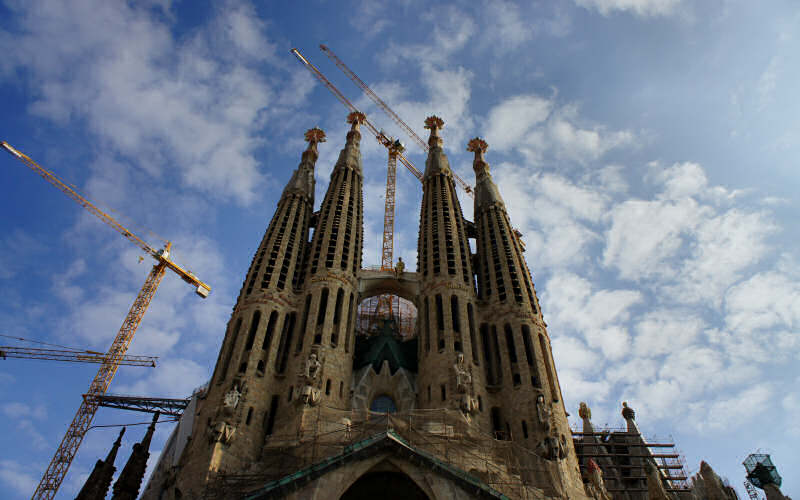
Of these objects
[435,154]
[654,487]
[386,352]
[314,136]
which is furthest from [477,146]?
[654,487]

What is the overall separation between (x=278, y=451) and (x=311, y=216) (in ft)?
92.4

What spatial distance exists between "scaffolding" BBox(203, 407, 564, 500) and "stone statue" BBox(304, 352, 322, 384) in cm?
239

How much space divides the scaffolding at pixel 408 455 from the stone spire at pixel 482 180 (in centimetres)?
2656

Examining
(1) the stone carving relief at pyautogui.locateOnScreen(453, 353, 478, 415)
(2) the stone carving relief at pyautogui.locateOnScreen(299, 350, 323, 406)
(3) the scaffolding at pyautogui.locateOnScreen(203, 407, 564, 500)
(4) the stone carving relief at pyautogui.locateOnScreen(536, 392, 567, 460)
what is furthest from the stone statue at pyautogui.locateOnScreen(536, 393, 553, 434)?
(2) the stone carving relief at pyautogui.locateOnScreen(299, 350, 323, 406)

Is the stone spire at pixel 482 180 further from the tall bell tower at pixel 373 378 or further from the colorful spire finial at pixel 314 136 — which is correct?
the colorful spire finial at pixel 314 136

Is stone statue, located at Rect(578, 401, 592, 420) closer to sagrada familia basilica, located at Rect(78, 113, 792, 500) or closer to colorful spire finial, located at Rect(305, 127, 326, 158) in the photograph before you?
sagrada familia basilica, located at Rect(78, 113, 792, 500)

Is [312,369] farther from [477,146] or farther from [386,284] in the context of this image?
[477,146]

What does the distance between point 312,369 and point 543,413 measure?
15.2 metres

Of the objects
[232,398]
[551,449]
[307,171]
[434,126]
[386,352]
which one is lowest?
[551,449]

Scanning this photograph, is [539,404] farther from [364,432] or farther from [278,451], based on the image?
[278,451]

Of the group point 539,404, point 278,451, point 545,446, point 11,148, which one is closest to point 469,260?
point 539,404

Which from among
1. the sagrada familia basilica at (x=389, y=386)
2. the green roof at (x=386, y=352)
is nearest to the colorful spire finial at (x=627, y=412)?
the sagrada familia basilica at (x=389, y=386)

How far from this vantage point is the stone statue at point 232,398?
34.2 meters

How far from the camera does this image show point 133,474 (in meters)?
43.4
